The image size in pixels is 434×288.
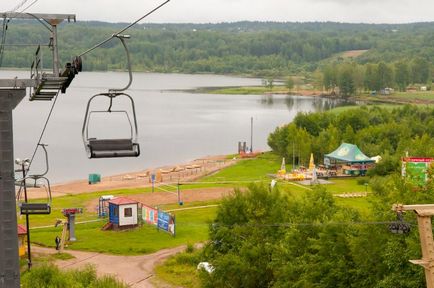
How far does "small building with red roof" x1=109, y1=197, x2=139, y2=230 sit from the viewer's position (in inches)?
1641

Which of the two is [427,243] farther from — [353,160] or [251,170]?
[251,170]

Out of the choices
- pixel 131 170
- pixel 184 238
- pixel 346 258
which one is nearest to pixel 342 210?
pixel 346 258

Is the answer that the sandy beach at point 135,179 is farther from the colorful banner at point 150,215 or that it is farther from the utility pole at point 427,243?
the utility pole at point 427,243

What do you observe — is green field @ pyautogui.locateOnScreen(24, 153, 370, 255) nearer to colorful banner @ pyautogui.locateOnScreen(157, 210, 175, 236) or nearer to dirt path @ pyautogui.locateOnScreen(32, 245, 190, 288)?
colorful banner @ pyautogui.locateOnScreen(157, 210, 175, 236)

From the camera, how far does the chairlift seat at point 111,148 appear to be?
492 inches

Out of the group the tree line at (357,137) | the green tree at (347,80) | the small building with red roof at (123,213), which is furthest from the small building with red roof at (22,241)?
the green tree at (347,80)

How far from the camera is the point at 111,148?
1265 centimetres

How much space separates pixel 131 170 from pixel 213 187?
80.6 feet

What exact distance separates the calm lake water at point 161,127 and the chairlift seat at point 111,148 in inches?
2576

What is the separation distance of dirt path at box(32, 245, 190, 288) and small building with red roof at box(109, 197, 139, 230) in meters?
5.25

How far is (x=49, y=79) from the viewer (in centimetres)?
1312

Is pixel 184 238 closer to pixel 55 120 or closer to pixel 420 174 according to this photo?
pixel 420 174

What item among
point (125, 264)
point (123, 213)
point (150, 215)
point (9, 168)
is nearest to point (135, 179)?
point (150, 215)

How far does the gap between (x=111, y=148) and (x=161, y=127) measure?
372ft
